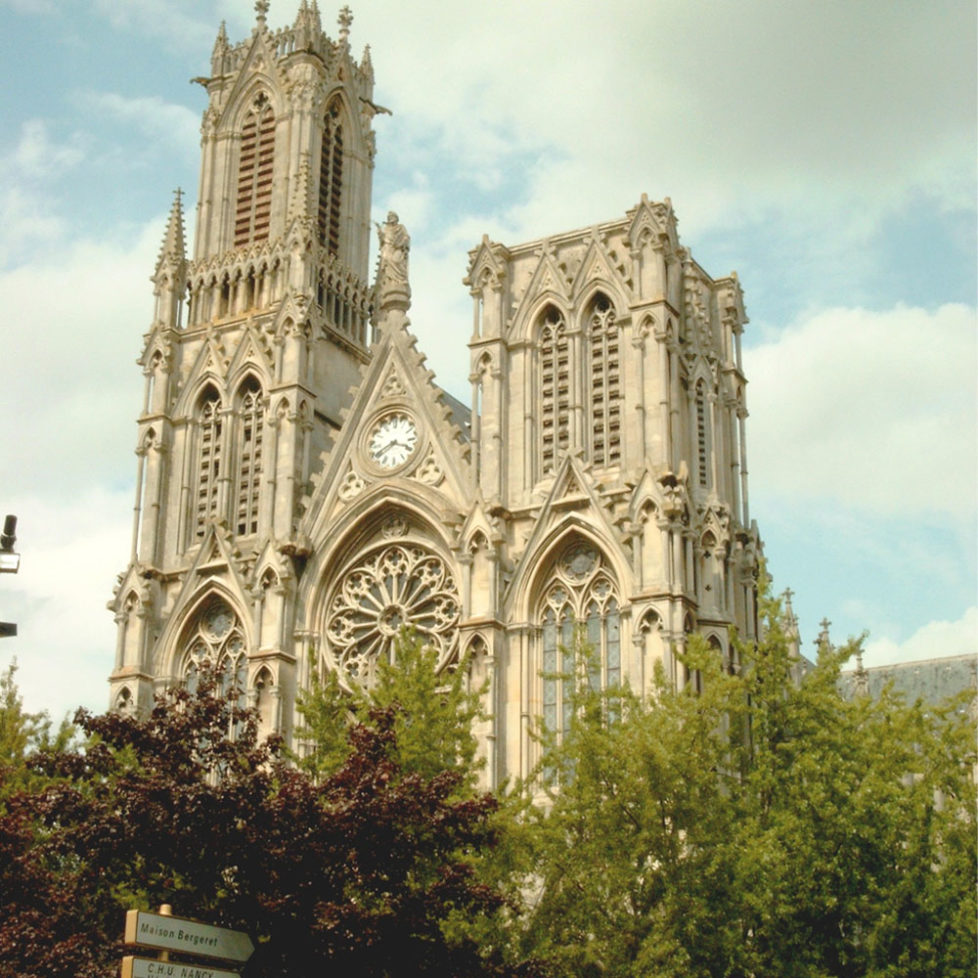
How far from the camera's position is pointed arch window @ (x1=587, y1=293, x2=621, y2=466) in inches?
1606

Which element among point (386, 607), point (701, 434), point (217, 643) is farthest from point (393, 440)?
point (701, 434)

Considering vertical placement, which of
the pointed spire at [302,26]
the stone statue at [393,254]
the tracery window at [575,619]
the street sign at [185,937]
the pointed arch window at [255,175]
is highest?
the pointed spire at [302,26]

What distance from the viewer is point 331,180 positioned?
5128cm

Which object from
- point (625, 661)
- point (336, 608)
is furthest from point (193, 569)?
point (625, 661)

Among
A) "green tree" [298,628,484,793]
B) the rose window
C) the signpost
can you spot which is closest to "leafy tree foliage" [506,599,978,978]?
"green tree" [298,628,484,793]

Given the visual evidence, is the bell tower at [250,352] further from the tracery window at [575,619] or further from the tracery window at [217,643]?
the tracery window at [575,619]

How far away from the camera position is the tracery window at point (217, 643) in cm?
4369

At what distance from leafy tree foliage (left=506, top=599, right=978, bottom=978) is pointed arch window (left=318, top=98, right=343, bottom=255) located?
23.6m

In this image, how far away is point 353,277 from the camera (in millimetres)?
49969

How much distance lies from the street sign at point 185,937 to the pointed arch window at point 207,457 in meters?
26.4

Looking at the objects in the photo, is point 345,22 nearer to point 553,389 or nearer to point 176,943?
point 553,389

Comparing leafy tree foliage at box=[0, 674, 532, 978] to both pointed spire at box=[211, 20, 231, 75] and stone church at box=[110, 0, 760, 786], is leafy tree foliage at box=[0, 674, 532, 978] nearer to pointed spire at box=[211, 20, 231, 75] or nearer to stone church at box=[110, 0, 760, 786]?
stone church at box=[110, 0, 760, 786]

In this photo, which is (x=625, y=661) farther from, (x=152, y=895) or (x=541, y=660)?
(x=152, y=895)

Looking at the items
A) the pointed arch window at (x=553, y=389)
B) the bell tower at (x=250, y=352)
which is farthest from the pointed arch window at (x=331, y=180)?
the pointed arch window at (x=553, y=389)
